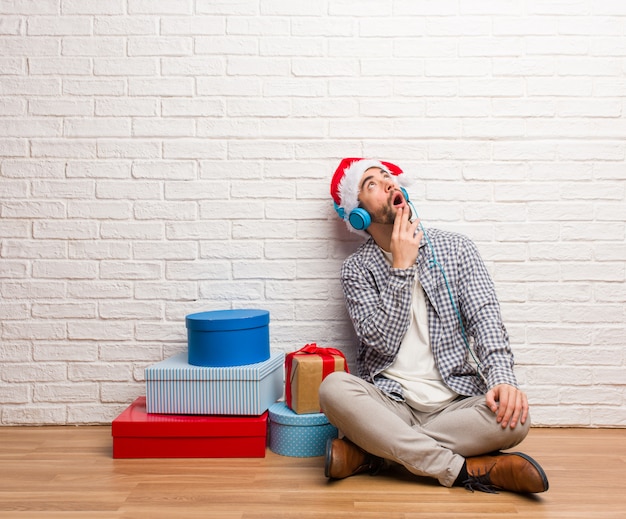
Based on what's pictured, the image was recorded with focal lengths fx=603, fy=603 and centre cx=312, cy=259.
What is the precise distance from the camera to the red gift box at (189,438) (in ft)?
6.85

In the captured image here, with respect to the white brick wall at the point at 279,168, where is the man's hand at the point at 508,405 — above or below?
below

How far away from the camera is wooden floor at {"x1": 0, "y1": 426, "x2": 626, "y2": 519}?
1609 mm

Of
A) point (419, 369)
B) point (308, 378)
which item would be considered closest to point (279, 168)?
point (308, 378)

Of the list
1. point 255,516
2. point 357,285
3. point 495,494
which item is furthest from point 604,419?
point 255,516

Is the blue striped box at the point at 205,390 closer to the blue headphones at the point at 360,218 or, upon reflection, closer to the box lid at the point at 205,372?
the box lid at the point at 205,372

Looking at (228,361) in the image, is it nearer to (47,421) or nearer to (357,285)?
(357,285)

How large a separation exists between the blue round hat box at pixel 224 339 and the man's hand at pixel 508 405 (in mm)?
845

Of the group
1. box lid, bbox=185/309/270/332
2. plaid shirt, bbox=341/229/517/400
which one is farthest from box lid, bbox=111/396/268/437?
plaid shirt, bbox=341/229/517/400

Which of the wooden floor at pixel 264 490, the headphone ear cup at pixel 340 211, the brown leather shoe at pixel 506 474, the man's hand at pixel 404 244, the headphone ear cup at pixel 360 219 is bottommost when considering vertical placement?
the wooden floor at pixel 264 490

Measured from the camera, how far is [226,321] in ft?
7.00

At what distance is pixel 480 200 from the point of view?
8.04 feet

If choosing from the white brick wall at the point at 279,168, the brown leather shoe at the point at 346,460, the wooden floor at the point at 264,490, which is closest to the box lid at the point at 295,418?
the wooden floor at the point at 264,490

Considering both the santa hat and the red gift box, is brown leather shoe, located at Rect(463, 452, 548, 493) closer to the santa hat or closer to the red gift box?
the red gift box

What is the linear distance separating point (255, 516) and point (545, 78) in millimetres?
1976
